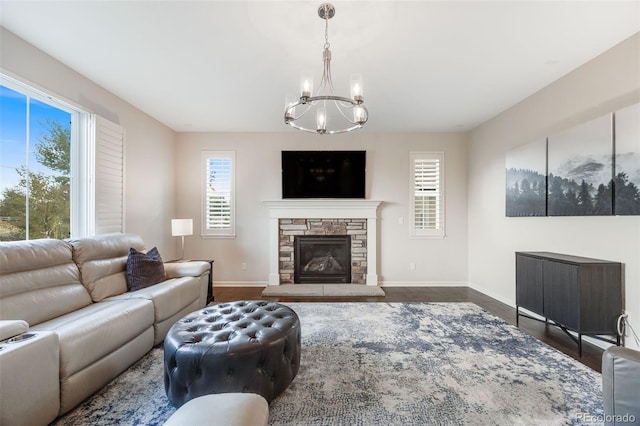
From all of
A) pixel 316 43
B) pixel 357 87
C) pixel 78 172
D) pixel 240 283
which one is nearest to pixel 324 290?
pixel 240 283

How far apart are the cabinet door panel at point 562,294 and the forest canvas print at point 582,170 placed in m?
0.61

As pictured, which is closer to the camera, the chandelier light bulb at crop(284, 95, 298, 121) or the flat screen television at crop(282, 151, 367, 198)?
the chandelier light bulb at crop(284, 95, 298, 121)

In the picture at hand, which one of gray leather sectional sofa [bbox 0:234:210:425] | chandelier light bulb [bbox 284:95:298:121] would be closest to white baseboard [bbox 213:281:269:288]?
gray leather sectional sofa [bbox 0:234:210:425]

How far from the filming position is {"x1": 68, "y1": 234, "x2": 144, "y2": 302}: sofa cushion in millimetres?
2574

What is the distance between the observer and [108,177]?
338cm

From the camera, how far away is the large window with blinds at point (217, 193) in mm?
5086

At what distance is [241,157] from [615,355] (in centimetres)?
505

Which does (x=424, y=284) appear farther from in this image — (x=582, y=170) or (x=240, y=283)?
(x=240, y=283)

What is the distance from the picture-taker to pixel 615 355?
132 centimetres

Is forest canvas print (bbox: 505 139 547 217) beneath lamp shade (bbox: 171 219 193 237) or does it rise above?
above

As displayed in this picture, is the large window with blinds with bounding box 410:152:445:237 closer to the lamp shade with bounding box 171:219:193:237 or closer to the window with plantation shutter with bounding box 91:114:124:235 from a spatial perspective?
the lamp shade with bounding box 171:219:193:237

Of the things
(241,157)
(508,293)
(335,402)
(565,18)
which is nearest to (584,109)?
(565,18)

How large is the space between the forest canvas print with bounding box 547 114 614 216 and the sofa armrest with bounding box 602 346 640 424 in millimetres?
1800

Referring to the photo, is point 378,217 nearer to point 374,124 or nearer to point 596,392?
point 374,124
